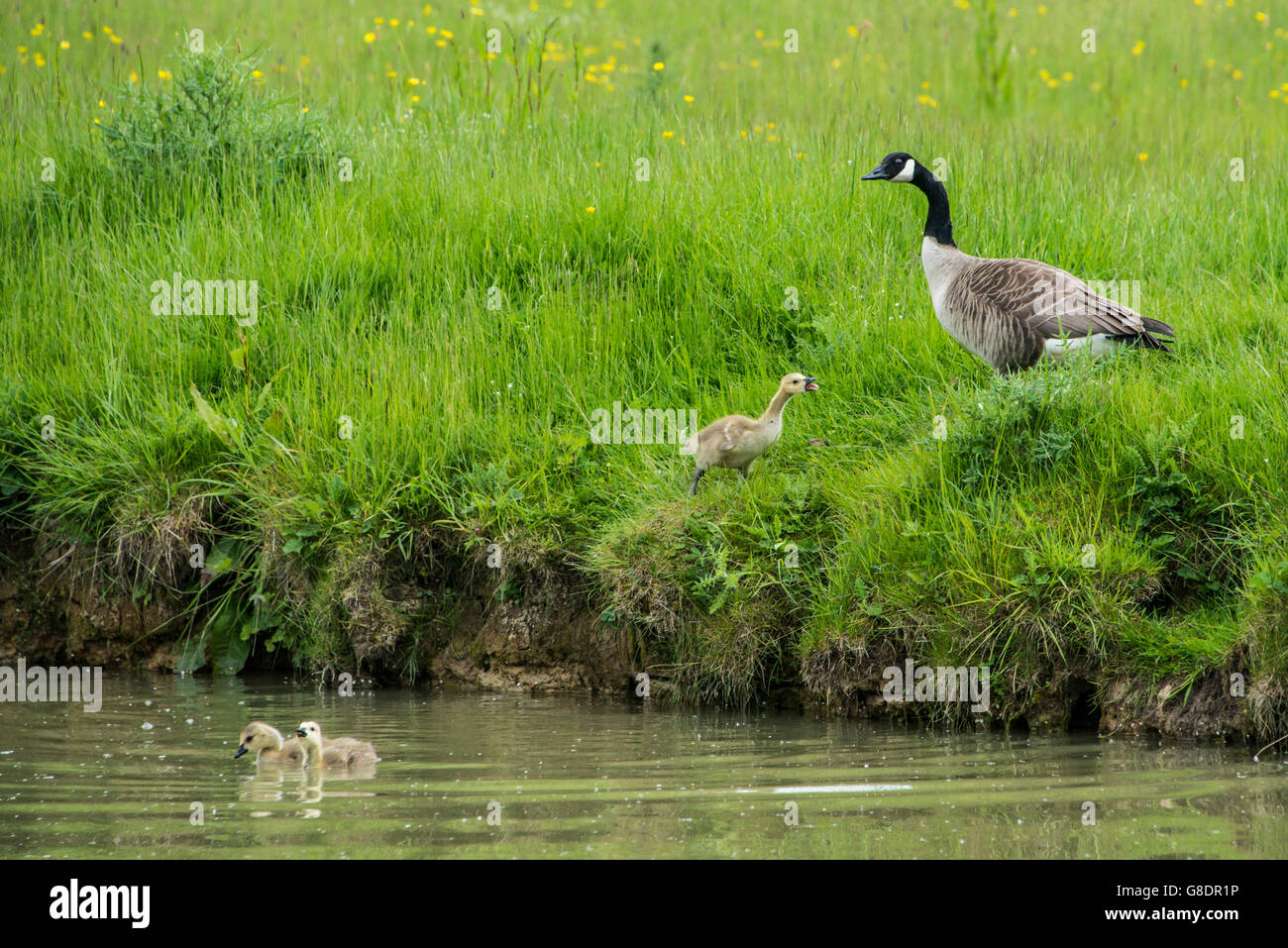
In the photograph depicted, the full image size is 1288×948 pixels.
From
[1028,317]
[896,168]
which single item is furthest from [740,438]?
[896,168]

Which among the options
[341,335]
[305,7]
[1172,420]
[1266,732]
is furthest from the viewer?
[305,7]

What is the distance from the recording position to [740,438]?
6.91 metres

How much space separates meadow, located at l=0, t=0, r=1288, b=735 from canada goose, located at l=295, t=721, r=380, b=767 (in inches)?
59.7

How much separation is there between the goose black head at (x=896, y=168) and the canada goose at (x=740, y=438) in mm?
1850

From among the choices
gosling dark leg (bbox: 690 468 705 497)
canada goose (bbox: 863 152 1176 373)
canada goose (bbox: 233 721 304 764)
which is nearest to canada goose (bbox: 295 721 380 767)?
canada goose (bbox: 233 721 304 764)

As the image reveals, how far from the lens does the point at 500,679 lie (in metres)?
7.43

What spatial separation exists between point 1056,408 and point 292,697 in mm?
4349

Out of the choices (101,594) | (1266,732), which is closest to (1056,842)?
(1266,732)

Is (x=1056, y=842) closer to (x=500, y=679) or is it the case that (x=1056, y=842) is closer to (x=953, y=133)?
(x=500, y=679)

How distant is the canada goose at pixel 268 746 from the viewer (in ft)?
19.2

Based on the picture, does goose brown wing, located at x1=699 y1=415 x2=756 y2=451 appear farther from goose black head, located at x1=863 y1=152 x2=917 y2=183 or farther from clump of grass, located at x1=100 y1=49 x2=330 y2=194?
clump of grass, located at x1=100 y1=49 x2=330 y2=194

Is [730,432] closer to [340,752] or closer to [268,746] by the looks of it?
[340,752]

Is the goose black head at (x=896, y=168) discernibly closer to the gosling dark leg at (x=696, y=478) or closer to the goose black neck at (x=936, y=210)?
the goose black neck at (x=936, y=210)

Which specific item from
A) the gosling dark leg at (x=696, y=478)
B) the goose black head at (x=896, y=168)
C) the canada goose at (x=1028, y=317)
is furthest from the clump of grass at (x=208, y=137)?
the canada goose at (x=1028, y=317)
